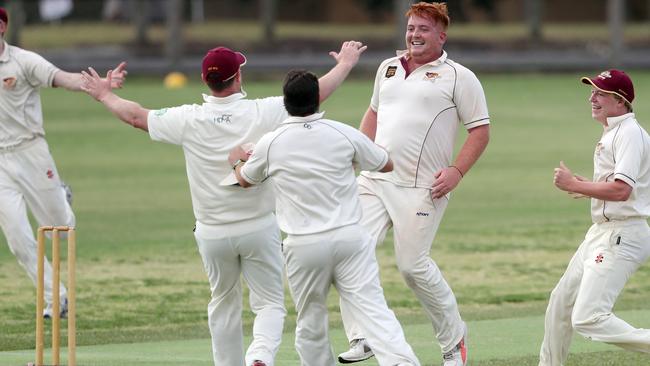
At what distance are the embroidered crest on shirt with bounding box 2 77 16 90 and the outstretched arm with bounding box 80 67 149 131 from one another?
324cm

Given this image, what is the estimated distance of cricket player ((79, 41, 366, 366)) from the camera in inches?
334

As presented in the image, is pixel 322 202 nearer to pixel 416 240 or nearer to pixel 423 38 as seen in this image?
pixel 416 240

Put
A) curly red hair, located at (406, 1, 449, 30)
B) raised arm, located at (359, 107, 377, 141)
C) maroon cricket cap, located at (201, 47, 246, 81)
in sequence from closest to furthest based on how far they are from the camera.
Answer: maroon cricket cap, located at (201, 47, 246, 81), curly red hair, located at (406, 1, 449, 30), raised arm, located at (359, 107, 377, 141)

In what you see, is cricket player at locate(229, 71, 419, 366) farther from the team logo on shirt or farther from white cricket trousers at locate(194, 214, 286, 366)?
the team logo on shirt

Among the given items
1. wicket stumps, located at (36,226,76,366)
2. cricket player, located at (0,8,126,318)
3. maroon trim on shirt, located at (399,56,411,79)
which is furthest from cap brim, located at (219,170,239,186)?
cricket player, located at (0,8,126,318)

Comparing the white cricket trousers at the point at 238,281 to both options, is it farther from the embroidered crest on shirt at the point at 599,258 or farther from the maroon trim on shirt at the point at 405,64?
the embroidered crest on shirt at the point at 599,258

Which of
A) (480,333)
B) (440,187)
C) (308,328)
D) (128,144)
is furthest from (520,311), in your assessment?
(128,144)

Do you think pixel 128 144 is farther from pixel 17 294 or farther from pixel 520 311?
pixel 520 311

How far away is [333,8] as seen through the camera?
6150 cm

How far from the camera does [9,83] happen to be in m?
12.0

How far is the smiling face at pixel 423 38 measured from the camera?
9477mm

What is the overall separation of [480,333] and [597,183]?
3213mm

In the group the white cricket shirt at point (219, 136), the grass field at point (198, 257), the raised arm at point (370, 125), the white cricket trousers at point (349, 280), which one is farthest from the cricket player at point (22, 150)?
the white cricket trousers at point (349, 280)

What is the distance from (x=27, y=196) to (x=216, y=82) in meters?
4.33
